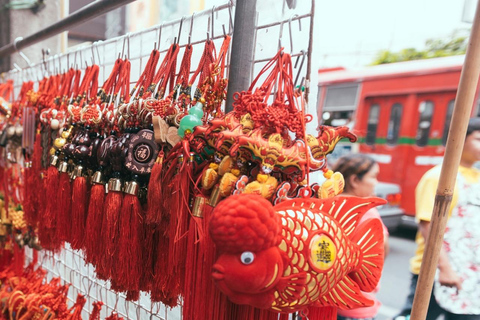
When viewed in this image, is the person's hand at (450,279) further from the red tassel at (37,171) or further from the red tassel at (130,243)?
the red tassel at (37,171)

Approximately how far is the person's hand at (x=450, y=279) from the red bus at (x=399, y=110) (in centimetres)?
240

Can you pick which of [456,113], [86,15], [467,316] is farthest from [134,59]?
[467,316]

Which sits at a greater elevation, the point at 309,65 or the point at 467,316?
the point at 309,65

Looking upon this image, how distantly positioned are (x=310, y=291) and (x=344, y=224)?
0.11 meters

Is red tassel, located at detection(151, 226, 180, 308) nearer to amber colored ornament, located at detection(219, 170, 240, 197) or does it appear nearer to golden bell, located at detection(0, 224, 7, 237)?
amber colored ornament, located at detection(219, 170, 240, 197)

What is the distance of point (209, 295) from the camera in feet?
2.00

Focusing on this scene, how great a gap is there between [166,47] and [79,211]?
0.44 meters

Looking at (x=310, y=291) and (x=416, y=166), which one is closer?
(x=310, y=291)

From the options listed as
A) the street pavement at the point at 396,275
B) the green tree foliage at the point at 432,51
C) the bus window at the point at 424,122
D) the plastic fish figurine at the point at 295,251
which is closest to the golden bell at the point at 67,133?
the plastic fish figurine at the point at 295,251

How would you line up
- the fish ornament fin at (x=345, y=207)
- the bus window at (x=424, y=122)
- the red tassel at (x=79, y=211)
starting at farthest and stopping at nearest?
the bus window at (x=424, y=122) < the red tassel at (x=79, y=211) < the fish ornament fin at (x=345, y=207)

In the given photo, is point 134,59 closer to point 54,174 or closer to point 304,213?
point 54,174

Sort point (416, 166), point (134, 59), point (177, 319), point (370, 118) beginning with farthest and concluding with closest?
1. point (370, 118)
2. point (416, 166)
3. point (134, 59)
4. point (177, 319)

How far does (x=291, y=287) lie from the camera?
0.51 meters

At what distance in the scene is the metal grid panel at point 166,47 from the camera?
2.38 ft
